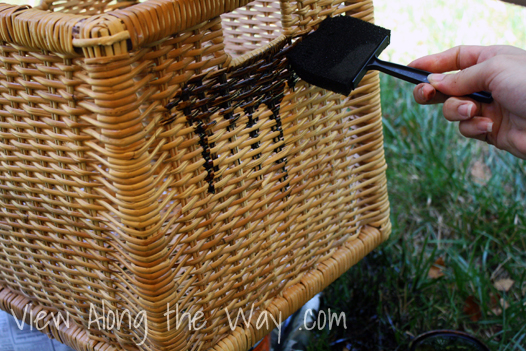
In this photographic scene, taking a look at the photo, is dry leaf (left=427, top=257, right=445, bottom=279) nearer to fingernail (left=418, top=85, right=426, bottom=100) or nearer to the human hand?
the human hand

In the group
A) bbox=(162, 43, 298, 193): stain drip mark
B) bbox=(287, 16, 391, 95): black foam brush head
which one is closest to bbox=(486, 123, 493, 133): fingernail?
bbox=(287, 16, 391, 95): black foam brush head

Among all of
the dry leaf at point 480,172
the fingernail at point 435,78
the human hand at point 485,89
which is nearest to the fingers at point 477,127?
the human hand at point 485,89

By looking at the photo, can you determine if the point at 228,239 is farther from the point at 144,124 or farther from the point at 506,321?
the point at 506,321

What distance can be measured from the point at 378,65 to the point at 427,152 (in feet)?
2.88

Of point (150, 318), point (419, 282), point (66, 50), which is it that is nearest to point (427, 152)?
point (419, 282)

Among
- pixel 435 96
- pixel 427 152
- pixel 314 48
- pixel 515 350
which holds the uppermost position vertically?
pixel 314 48

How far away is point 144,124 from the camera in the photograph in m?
0.63

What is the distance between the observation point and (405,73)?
2.63 feet

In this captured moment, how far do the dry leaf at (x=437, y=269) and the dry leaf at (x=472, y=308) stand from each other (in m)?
0.11

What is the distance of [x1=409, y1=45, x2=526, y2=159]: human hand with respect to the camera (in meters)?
0.72

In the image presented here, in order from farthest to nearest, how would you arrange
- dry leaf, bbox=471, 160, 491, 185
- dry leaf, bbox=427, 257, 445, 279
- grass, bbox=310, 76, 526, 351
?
1. dry leaf, bbox=471, 160, 491, 185
2. dry leaf, bbox=427, 257, 445, 279
3. grass, bbox=310, 76, 526, 351

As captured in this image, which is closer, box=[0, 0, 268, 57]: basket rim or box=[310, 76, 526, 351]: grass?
box=[0, 0, 268, 57]: basket rim

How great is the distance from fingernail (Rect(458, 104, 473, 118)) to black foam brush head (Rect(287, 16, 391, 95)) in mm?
162

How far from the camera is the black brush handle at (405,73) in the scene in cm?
78
